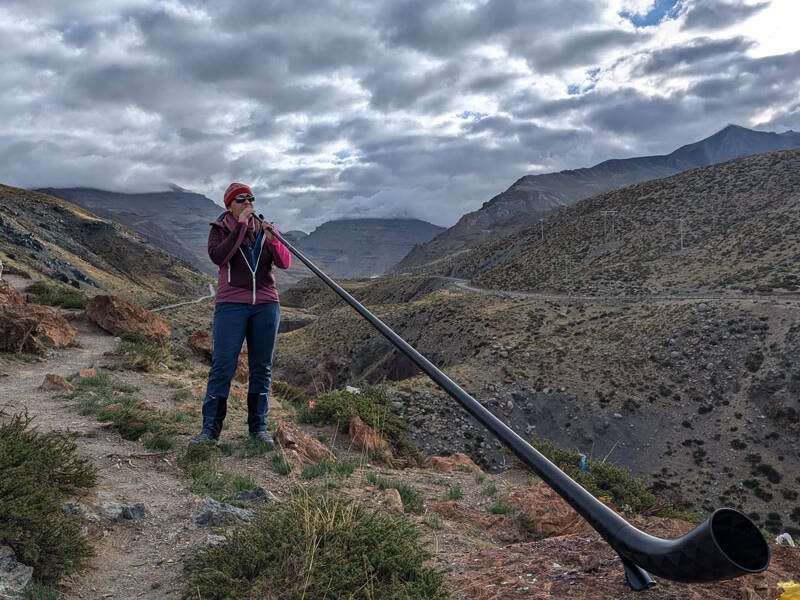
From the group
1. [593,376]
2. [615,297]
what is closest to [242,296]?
[593,376]

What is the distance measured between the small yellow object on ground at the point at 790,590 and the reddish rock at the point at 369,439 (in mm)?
4256

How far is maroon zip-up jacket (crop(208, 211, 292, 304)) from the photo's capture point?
15.5 feet

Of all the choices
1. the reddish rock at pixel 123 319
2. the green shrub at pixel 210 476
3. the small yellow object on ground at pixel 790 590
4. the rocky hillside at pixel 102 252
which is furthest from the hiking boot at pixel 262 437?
the rocky hillside at pixel 102 252

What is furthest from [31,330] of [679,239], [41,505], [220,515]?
[679,239]

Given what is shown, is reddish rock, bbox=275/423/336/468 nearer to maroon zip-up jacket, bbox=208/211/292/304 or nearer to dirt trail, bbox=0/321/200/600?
dirt trail, bbox=0/321/200/600

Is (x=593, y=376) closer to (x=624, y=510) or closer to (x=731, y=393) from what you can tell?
(x=731, y=393)

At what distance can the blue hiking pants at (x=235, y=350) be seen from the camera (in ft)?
16.1

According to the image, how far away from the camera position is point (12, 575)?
2445 mm

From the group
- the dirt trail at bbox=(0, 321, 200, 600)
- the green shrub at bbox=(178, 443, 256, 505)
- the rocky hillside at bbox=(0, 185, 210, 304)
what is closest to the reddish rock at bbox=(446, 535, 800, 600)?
the dirt trail at bbox=(0, 321, 200, 600)

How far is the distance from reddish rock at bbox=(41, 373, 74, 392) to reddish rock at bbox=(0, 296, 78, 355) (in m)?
2.83

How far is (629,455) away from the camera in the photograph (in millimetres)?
23031

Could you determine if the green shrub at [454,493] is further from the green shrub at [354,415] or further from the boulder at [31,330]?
the boulder at [31,330]

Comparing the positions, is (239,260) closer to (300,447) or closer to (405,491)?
(300,447)

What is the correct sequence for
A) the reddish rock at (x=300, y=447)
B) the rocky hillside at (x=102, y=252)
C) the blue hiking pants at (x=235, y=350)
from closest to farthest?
the blue hiking pants at (x=235, y=350), the reddish rock at (x=300, y=447), the rocky hillside at (x=102, y=252)
